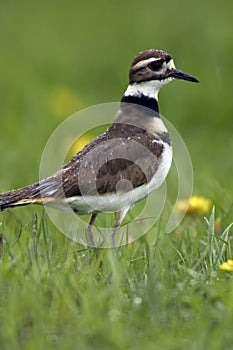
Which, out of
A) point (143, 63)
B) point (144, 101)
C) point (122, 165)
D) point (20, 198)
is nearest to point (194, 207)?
point (144, 101)

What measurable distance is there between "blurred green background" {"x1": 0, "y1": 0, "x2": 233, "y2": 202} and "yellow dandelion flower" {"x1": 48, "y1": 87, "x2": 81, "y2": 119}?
0.5 inches

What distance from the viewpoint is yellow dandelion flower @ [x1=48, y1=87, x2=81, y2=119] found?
10.4m

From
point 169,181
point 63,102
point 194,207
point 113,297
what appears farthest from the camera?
point 63,102

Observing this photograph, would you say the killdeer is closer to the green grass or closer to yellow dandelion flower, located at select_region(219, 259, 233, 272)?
the green grass

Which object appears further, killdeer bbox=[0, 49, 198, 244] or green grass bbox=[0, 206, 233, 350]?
killdeer bbox=[0, 49, 198, 244]

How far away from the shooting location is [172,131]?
331 inches

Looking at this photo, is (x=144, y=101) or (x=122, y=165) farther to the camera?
(x=144, y=101)

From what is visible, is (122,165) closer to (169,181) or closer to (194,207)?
(194,207)

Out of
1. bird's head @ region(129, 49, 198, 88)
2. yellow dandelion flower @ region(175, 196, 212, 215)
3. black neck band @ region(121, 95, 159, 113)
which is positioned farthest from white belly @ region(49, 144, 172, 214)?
yellow dandelion flower @ region(175, 196, 212, 215)

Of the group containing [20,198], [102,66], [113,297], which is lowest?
[113,297]

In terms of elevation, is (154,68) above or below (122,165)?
above

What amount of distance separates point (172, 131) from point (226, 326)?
4.78m

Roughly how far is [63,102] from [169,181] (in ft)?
10.2

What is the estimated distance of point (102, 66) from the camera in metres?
11.6
